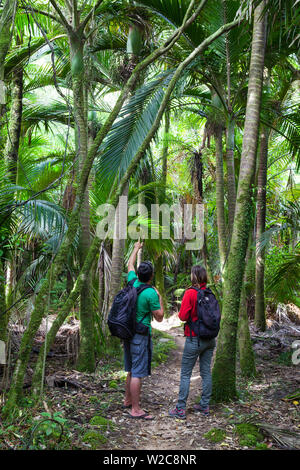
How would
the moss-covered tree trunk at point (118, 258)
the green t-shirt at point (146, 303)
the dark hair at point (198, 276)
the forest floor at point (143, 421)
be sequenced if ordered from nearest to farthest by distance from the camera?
1. the forest floor at point (143, 421)
2. the green t-shirt at point (146, 303)
3. the dark hair at point (198, 276)
4. the moss-covered tree trunk at point (118, 258)

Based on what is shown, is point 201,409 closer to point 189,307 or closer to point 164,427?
point 164,427

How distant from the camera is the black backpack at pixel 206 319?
4.32 metres

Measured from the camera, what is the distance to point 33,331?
4211mm

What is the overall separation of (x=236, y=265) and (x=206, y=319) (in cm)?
84

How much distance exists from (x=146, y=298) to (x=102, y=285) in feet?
12.6

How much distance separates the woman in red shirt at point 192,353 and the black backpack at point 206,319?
5 cm

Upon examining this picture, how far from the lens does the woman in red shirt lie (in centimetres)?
438

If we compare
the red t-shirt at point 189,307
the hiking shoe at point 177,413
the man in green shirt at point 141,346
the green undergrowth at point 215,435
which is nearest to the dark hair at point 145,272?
the man in green shirt at point 141,346

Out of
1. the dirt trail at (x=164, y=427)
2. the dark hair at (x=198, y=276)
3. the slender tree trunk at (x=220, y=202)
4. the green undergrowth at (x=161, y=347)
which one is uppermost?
the slender tree trunk at (x=220, y=202)

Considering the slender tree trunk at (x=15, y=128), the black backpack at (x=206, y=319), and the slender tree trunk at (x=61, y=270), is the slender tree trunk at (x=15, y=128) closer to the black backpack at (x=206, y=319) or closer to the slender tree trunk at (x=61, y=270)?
the slender tree trunk at (x=61, y=270)

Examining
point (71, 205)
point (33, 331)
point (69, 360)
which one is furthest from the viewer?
point (69, 360)

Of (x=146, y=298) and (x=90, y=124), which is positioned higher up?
(x=90, y=124)
